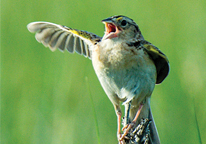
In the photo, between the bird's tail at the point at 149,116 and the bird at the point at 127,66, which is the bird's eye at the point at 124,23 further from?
the bird's tail at the point at 149,116

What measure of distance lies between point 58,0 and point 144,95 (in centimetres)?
650

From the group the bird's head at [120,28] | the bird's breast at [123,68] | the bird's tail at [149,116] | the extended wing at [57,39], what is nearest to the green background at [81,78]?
the bird's tail at [149,116]

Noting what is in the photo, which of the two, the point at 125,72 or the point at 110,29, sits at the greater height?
the point at 110,29

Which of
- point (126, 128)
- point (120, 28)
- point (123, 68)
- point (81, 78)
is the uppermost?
point (120, 28)

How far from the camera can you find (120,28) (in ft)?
14.8

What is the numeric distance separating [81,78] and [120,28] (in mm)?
2863

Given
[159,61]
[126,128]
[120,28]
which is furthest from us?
[159,61]

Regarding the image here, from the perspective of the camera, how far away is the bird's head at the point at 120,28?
446 centimetres

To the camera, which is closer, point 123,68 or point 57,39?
point 123,68

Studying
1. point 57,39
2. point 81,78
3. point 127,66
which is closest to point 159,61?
point 127,66

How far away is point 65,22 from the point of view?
355 inches

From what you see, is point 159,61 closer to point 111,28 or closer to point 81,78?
point 111,28

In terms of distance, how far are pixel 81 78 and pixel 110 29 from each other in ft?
9.02

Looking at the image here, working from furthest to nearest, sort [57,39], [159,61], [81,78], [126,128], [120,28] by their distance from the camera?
[81,78]
[57,39]
[159,61]
[120,28]
[126,128]
